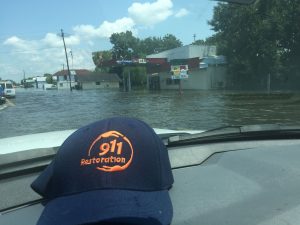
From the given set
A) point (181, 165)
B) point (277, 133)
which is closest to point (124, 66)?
point (277, 133)

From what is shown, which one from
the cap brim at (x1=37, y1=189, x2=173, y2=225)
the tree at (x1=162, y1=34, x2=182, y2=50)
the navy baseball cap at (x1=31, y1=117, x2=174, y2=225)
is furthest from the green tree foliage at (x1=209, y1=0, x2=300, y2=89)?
the cap brim at (x1=37, y1=189, x2=173, y2=225)

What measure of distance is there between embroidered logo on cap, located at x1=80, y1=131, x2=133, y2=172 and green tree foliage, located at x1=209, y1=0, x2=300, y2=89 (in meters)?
1.60

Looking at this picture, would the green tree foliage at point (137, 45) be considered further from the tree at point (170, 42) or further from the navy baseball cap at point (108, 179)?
the navy baseball cap at point (108, 179)

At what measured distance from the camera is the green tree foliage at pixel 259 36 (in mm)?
3871

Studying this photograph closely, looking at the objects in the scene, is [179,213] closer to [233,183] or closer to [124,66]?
[233,183]

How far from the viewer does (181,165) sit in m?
1.99

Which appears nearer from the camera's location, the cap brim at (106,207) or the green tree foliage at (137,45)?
the cap brim at (106,207)

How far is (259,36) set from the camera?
18938mm

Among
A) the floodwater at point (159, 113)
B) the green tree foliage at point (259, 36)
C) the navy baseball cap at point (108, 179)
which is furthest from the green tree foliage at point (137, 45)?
the floodwater at point (159, 113)

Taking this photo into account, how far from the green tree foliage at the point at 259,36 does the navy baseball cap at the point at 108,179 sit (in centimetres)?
156

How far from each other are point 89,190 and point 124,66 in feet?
7.57

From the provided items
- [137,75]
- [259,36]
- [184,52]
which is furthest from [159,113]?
[259,36]

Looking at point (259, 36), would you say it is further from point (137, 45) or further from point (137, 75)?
point (137, 45)

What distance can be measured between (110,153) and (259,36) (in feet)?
59.8
